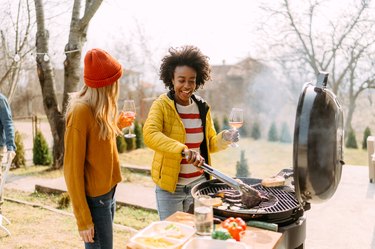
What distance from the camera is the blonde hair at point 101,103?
6.38ft

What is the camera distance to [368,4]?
37.8 feet

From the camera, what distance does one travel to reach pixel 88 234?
Result: 1949mm

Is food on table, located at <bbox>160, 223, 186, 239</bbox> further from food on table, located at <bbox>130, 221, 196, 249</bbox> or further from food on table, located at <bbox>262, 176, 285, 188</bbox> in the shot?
A: food on table, located at <bbox>262, 176, 285, 188</bbox>

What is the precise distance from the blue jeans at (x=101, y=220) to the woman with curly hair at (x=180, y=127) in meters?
0.42

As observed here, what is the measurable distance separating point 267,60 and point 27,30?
969 cm

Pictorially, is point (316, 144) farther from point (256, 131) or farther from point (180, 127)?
point (256, 131)

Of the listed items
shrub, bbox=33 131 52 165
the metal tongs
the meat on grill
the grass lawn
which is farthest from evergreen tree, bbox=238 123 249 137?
the metal tongs

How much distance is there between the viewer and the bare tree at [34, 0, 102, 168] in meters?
7.41

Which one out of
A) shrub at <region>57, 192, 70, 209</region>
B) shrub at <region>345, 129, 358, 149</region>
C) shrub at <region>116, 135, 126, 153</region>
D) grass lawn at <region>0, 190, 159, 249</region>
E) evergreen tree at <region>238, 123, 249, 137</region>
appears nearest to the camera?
grass lawn at <region>0, 190, 159, 249</region>

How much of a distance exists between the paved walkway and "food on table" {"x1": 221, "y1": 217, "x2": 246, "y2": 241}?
2.46 metres

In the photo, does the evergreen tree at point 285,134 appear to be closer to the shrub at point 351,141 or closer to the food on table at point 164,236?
the shrub at point 351,141

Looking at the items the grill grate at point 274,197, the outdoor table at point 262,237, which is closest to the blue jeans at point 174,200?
the grill grate at point 274,197

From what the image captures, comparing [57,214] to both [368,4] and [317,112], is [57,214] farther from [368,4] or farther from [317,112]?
[368,4]

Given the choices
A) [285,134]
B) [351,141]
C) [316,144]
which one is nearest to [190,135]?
[316,144]
